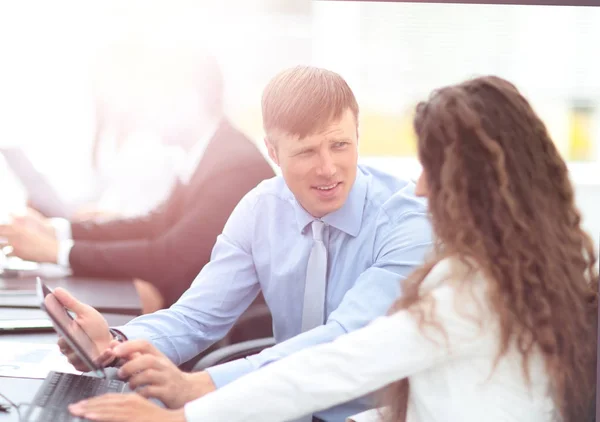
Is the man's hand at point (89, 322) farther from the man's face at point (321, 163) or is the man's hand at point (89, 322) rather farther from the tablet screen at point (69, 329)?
the man's face at point (321, 163)

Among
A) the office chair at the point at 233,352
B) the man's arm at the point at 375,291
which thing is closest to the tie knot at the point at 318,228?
the man's arm at the point at 375,291

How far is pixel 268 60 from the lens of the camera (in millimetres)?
1891

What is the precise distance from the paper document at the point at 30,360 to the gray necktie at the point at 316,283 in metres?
0.58

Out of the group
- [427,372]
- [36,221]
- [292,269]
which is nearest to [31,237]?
[36,221]

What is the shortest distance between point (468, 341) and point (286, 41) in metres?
0.91

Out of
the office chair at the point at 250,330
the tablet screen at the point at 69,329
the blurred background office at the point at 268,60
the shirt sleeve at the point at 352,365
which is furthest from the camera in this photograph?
the office chair at the point at 250,330

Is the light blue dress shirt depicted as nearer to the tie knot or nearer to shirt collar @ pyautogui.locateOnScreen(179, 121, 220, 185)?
the tie knot

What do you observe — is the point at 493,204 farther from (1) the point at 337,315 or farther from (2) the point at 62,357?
(2) the point at 62,357

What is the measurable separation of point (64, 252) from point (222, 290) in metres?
0.44

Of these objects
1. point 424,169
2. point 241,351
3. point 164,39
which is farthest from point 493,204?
point 164,39

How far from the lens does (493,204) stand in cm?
144

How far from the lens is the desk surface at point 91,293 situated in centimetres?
194

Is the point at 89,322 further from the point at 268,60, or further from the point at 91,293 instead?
the point at 268,60

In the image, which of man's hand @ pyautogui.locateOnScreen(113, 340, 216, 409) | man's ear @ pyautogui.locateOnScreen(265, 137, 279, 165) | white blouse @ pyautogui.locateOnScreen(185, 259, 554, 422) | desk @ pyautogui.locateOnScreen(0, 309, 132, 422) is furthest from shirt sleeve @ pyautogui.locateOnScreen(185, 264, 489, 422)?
man's ear @ pyautogui.locateOnScreen(265, 137, 279, 165)
